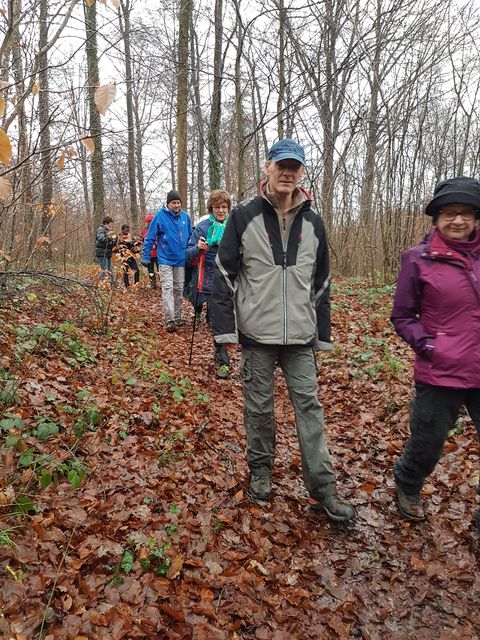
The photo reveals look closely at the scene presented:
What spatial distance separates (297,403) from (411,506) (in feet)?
3.97

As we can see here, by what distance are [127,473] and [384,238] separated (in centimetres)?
840

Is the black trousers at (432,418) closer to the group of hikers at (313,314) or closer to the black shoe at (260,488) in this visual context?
the group of hikers at (313,314)

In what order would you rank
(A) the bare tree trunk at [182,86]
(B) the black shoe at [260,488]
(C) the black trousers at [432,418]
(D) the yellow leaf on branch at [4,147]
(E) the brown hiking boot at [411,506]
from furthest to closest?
(A) the bare tree trunk at [182,86]
(B) the black shoe at [260,488]
(E) the brown hiking boot at [411,506]
(C) the black trousers at [432,418]
(D) the yellow leaf on branch at [4,147]

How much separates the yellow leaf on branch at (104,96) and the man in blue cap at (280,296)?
1.16 m

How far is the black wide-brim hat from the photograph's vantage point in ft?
7.82

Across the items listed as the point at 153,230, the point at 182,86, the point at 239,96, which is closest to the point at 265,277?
the point at 153,230

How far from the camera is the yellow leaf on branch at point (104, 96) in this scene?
1.81 metres

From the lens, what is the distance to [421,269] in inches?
99.4

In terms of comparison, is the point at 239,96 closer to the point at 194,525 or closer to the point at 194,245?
the point at 194,245

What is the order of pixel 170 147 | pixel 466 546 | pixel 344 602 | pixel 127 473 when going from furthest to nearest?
pixel 170 147 → pixel 127 473 → pixel 466 546 → pixel 344 602

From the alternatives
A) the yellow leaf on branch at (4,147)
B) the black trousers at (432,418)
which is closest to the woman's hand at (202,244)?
the black trousers at (432,418)

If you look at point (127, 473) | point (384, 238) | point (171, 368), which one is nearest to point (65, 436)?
point (127, 473)

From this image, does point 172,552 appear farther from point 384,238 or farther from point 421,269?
point 384,238

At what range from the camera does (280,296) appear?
277 centimetres
